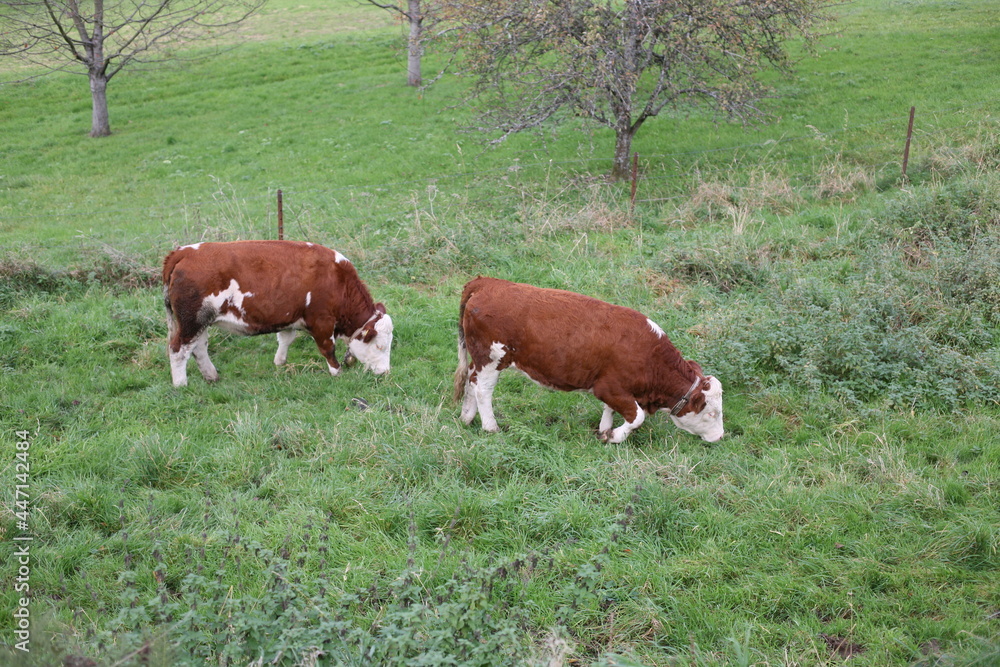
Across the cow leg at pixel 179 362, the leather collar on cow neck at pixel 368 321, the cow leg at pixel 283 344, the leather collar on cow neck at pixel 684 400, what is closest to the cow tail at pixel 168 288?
the cow leg at pixel 179 362

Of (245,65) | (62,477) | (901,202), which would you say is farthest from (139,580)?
(245,65)

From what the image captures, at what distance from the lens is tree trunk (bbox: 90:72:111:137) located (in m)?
21.8

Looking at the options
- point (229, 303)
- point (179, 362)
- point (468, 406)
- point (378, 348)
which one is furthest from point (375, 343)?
point (179, 362)

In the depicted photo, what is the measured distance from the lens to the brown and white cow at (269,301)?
25.8ft

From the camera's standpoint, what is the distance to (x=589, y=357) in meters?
6.79

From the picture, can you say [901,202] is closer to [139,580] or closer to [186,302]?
[186,302]

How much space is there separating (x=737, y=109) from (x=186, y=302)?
10.3 m

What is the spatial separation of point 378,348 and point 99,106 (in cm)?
1796

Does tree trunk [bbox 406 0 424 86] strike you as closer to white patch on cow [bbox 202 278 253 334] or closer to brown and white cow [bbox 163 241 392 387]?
brown and white cow [bbox 163 241 392 387]

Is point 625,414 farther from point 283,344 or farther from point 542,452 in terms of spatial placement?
point 283,344

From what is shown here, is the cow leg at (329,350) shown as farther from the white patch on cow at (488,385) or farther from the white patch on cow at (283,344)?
the white patch on cow at (488,385)

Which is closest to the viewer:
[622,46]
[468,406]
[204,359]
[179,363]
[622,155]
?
[468,406]

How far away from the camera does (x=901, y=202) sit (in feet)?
36.1

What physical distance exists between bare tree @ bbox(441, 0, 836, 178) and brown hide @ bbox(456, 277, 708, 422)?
7465mm
